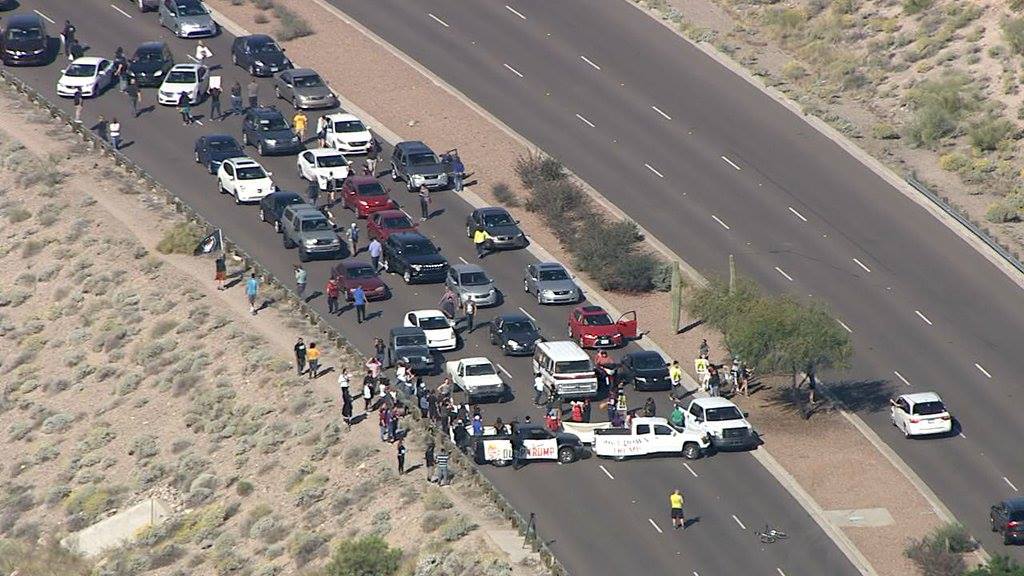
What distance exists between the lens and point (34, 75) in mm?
98812

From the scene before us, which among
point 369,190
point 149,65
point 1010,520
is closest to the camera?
point 1010,520

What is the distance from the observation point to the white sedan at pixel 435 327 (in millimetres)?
75500

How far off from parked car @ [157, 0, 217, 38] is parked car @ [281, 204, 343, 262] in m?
21.1

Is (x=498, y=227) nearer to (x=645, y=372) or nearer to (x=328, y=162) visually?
(x=328, y=162)

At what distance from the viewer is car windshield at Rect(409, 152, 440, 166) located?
89.1 m

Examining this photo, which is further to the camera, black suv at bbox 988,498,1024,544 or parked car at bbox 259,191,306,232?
parked car at bbox 259,191,306,232

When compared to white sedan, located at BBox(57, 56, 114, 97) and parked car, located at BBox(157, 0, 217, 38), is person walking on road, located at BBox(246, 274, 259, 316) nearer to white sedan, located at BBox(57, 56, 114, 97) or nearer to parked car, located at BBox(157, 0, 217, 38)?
white sedan, located at BBox(57, 56, 114, 97)

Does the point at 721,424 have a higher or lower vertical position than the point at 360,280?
higher

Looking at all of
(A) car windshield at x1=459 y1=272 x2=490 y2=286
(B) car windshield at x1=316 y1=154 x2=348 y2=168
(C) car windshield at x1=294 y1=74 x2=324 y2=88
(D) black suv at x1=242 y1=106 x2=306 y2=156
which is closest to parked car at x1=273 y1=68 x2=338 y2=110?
(C) car windshield at x1=294 y1=74 x2=324 y2=88

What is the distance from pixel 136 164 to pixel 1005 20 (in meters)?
37.7

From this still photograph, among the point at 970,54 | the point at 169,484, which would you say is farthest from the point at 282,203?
the point at 970,54

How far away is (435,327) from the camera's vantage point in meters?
75.9

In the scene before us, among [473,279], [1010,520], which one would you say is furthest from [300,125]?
[1010,520]

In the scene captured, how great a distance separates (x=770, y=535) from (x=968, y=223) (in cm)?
2560
